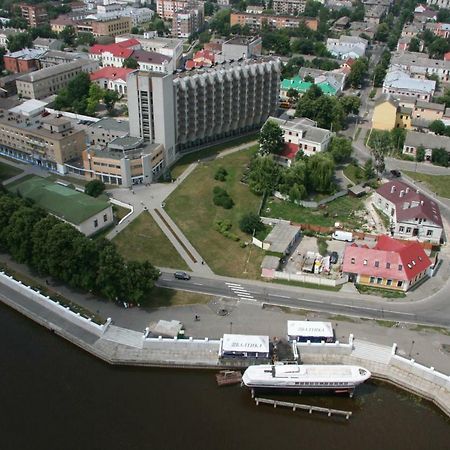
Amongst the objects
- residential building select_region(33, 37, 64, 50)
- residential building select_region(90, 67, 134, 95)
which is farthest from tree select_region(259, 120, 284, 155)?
residential building select_region(33, 37, 64, 50)

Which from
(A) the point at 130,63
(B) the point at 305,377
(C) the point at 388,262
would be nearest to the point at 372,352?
(B) the point at 305,377

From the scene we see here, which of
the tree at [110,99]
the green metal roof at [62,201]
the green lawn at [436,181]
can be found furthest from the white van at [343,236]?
the tree at [110,99]

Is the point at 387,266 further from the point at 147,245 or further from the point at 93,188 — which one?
the point at 93,188

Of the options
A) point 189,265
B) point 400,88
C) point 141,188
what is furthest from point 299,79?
point 189,265

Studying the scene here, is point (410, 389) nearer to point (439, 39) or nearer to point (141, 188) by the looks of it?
point (141, 188)

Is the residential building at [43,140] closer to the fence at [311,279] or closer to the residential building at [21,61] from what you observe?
the fence at [311,279]

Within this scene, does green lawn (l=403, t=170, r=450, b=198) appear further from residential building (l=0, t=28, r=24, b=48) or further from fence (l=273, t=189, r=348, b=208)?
residential building (l=0, t=28, r=24, b=48)
